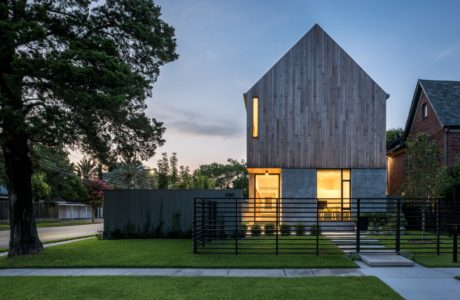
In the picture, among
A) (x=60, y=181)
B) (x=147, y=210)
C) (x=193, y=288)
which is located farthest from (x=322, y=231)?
(x=60, y=181)

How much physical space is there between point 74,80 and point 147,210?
298 inches

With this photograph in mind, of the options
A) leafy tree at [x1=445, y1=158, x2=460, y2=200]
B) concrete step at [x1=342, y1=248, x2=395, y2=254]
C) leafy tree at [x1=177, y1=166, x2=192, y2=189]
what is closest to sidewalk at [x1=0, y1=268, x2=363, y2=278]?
concrete step at [x1=342, y1=248, x2=395, y2=254]

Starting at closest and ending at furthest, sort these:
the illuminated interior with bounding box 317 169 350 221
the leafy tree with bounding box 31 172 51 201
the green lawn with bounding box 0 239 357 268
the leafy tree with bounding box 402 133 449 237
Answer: the green lawn with bounding box 0 239 357 268
the leafy tree with bounding box 402 133 449 237
the illuminated interior with bounding box 317 169 350 221
the leafy tree with bounding box 31 172 51 201

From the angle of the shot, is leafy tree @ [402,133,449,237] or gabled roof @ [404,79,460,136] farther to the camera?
gabled roof @ [404,79,460,136]

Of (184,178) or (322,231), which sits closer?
(322,231)

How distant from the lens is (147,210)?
1556 cm

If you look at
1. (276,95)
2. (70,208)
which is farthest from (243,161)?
(276,95)

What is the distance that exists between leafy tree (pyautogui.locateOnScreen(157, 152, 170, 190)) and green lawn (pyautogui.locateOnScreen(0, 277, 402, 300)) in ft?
35.3

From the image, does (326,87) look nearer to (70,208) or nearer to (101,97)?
(101,97)

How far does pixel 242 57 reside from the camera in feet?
72.7

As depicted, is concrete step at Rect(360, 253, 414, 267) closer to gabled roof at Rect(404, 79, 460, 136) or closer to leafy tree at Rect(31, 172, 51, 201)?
gabled roof at Rect(404, 79, 460, 136)

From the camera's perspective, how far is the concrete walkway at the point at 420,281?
659 centimetres

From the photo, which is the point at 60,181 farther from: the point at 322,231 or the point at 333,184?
the point at 322,231

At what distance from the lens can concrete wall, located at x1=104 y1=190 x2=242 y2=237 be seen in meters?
15.5
